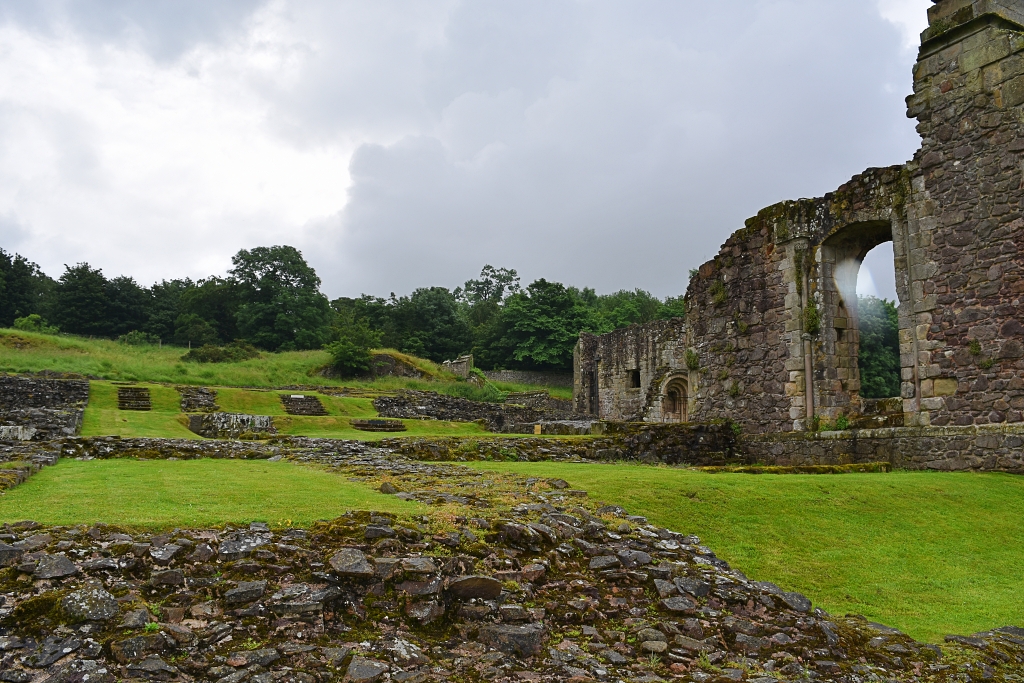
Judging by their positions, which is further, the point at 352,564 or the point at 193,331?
the point at 193,331

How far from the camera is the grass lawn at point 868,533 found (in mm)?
5938

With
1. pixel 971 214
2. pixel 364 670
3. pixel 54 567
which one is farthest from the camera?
pixel 971 214

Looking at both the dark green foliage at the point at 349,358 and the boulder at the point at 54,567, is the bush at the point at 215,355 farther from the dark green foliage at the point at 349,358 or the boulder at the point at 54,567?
the boulder at the point at 54,567

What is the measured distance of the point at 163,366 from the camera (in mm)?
34531

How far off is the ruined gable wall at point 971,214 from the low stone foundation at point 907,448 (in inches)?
18.3

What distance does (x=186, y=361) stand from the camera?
40.2 meters

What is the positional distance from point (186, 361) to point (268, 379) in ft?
23.6

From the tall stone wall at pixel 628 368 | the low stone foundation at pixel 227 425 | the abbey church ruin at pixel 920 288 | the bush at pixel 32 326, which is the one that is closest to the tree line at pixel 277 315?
the bush at pixel 32 326

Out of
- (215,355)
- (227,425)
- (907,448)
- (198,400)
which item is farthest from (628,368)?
(907,448)

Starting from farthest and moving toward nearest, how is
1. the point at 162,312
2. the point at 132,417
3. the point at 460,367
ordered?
the point at 162,312
the point at 460,367
the point at 132,417

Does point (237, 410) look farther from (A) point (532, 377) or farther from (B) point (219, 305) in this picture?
(B) point (219, 305)

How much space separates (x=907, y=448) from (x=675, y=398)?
2135 centimetres

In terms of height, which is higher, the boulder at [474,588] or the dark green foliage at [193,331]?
the dark green foliage at [193,331]

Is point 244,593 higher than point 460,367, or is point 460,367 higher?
point 460,367
